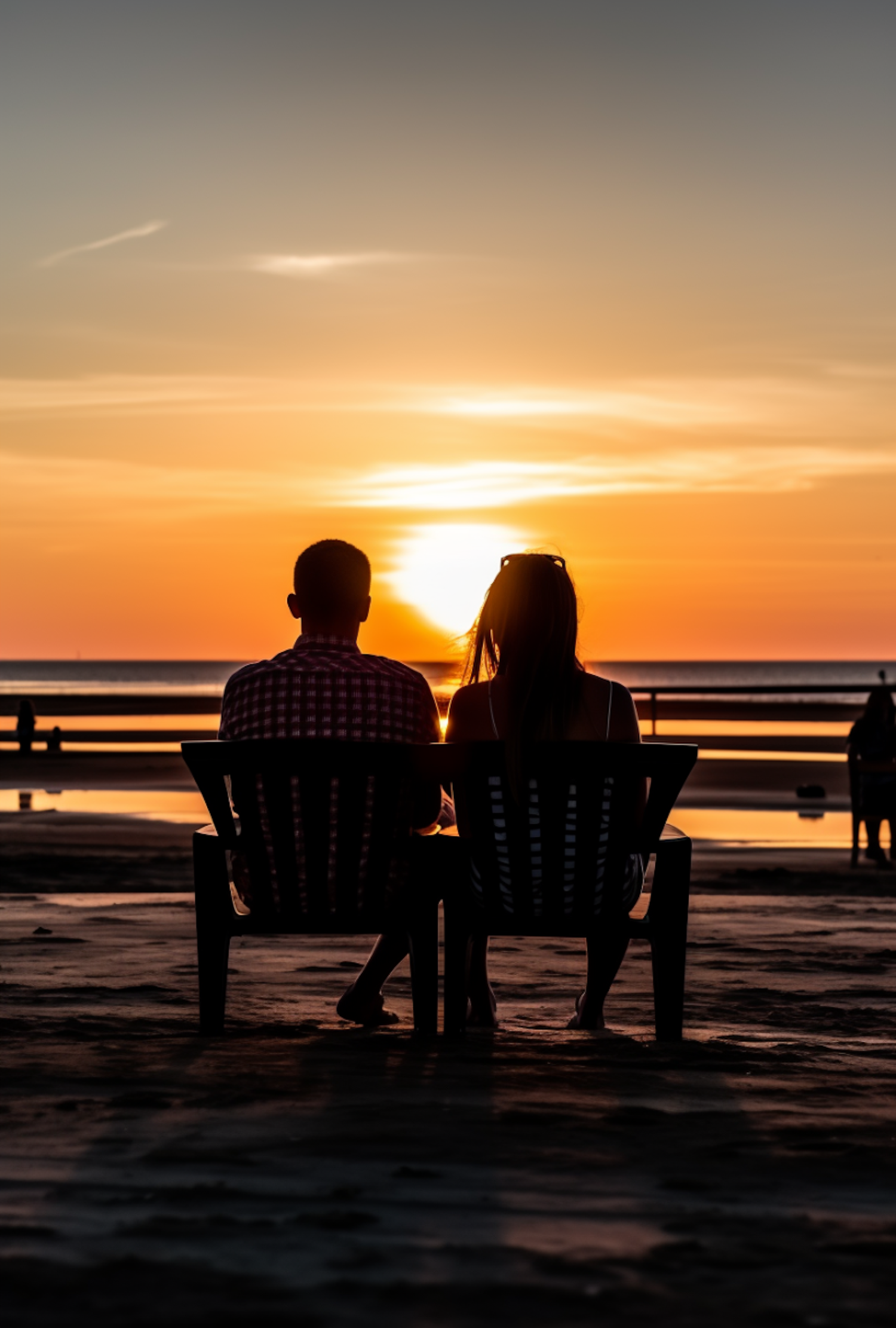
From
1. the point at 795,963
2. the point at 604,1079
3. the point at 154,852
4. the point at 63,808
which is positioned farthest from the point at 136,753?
the point at 604,1079

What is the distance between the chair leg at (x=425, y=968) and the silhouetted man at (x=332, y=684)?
0.28 meters

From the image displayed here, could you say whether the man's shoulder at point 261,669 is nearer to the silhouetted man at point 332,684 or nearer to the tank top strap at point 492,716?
the silhouetted man at point 332,684

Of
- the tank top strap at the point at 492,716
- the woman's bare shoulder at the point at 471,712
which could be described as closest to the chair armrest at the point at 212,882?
the woman's bare shoulder at the point at 471,712

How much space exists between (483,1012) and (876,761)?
26.0ft

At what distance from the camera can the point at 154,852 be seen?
1321 centimetres

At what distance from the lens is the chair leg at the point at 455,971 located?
4312mm

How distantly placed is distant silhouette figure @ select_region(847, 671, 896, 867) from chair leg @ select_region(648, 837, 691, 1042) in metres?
7.69

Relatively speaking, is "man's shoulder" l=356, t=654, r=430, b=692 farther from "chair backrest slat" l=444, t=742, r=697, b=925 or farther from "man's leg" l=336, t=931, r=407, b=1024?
"man's leg" l=336, t=931, r=407, b=1024

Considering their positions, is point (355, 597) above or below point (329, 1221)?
above

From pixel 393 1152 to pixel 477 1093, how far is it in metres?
0.54

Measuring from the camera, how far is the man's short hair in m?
4.30

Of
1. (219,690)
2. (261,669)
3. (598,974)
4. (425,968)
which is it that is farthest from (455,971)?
(219,690)

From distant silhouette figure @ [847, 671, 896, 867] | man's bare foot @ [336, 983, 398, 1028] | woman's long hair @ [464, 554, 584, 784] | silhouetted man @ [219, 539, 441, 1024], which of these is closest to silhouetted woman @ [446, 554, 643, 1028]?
woman's long hair @ [464, 554, 584, 784]

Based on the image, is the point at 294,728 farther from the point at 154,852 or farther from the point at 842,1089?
the point at 154,852
